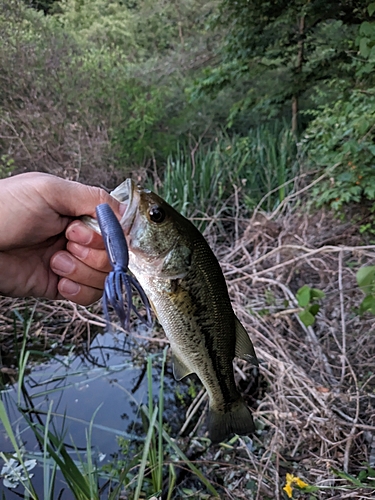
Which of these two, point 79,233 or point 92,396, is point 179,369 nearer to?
point 79,233

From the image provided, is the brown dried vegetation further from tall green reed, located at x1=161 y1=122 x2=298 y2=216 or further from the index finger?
the index finger

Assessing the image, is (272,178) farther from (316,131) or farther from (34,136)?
(34,136)

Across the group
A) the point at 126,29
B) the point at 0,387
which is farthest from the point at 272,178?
the point at 126,29

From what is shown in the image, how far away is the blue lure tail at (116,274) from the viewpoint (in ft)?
2.88

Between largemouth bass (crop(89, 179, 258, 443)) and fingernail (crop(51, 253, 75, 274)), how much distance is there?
40 centimetres

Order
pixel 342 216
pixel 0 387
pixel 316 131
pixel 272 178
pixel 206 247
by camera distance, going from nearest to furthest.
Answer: pixel 206 247 → pixel 0 387 → pixel 342 216 → pixel 316 131 → pixel 272 178

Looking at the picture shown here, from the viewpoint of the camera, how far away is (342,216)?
13.2 feet

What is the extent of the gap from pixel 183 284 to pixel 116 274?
454 millimetres

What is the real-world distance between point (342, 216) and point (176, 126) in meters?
5.31

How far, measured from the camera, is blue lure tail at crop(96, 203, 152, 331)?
2.88 feet

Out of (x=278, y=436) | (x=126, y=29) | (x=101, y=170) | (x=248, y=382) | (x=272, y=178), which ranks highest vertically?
(x=126, y=29)

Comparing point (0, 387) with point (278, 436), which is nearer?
point (278, 436)

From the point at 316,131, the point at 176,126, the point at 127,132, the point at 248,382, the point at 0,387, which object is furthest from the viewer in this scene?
the point at 176,126

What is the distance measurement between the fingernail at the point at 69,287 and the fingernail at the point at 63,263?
0.09 meters
